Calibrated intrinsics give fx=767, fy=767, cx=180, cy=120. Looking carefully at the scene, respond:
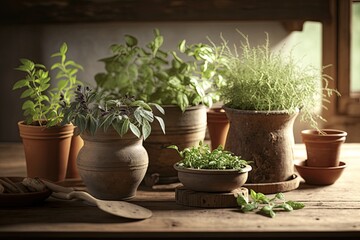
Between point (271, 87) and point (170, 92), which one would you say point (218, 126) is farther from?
point (271, 87)

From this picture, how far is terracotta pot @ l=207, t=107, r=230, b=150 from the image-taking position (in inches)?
102

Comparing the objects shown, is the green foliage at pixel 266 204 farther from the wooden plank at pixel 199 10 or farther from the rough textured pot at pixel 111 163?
the wooden plank at pixel 199 10

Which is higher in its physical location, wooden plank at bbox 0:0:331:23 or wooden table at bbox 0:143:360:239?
wooden plank at bbox 0:0:331:23

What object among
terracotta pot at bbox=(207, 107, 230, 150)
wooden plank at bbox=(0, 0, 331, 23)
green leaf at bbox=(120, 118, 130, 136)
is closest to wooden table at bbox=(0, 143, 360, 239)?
green leaf at bbox=(120, 118, 130, 136)

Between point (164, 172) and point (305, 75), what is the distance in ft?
1.78

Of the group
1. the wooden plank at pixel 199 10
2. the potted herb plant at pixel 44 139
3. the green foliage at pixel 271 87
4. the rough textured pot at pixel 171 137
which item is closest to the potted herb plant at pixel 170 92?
the rough textured pot at pixel 171 137

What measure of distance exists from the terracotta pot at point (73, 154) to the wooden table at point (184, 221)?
283 mm

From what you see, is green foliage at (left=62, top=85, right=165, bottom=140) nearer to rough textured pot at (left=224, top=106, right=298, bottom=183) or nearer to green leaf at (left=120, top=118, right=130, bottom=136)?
green leaf at (left=120, top=118, right=130, bottom=136)

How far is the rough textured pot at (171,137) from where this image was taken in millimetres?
2412

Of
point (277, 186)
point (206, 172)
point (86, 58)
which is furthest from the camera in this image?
point (86, 58)

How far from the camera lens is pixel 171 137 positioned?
7.93 ft

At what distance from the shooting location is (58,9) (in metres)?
3.54

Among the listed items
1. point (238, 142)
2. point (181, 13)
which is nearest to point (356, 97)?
point (181, 13)

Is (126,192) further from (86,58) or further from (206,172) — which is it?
(86,58)
